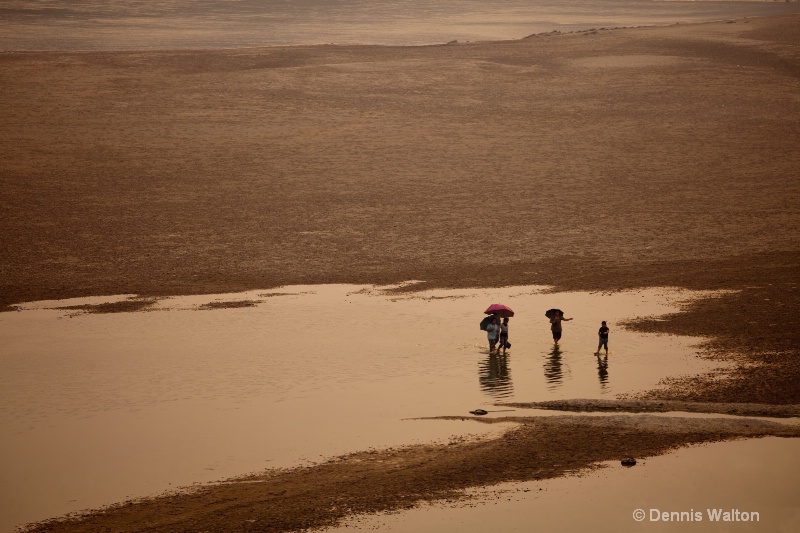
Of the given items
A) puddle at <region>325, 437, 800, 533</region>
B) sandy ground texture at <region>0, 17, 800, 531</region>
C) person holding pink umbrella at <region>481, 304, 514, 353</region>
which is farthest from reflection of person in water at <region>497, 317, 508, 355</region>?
puddle at <region>325, 437, 800, 533</region>

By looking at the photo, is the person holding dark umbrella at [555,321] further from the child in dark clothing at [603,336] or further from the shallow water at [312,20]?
the shallow water at [312,20]

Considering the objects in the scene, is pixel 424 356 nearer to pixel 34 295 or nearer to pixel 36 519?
pixel 36 519

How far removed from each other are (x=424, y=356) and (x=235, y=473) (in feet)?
19.0

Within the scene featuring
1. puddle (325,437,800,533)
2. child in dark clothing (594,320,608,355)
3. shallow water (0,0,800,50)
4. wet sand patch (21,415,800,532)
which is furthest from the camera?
shallow water (0,0,800,50)

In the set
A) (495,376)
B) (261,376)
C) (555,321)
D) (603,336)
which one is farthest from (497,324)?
(261,376)

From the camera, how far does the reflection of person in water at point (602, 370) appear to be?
54.7ft

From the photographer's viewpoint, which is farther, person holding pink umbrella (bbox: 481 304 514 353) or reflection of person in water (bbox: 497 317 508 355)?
reflection of person in water (bbox: 497 317 508 355)

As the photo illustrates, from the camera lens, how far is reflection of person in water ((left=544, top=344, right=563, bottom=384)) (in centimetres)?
1695

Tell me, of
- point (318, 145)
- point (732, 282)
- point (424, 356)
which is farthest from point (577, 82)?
point (424, 356)

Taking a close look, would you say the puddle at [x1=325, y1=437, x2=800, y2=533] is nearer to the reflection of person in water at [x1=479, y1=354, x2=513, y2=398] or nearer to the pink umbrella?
the reflection of person in water at [x1=479, y1=354, x2=513, y2=398]

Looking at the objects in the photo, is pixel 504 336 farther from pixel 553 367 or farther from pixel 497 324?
pixel 553 367

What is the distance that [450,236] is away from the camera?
29.1m

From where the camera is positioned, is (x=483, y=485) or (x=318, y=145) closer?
(x=483, y=485)

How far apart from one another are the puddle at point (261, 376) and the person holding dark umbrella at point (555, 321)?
0.27m
